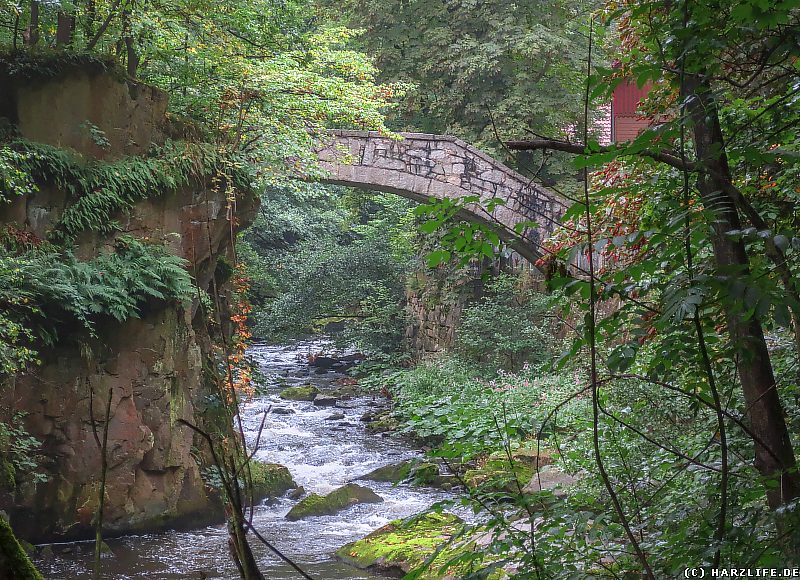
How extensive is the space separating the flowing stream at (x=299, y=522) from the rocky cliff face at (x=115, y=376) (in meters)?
0.39

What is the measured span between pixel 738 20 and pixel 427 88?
1390 cm

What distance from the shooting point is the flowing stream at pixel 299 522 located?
22.9 feet

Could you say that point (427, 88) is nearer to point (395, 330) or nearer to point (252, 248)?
point (395, 330)

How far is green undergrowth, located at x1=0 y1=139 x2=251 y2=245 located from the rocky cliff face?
0.36ft

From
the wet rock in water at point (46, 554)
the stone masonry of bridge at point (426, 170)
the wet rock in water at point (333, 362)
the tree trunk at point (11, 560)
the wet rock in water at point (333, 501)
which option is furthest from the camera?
the wet rock in water at point (333, 362)

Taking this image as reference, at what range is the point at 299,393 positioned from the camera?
49.7 ft

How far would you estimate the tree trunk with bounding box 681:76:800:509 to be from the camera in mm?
1923

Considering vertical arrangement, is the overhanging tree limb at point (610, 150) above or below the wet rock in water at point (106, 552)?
above

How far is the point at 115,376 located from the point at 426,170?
22.1ft

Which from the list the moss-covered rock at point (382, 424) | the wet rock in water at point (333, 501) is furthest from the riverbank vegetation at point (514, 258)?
the wet rock in water at point (333, 501)

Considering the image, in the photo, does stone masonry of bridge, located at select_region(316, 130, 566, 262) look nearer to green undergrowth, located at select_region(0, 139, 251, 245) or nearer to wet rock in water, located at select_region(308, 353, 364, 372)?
green undergrowth, located at select_region(0, 139, 251, 245)

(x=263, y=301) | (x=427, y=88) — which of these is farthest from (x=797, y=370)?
(x=263, y=301)

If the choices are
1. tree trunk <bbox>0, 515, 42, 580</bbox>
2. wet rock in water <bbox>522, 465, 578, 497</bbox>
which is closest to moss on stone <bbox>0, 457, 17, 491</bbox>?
wet rock in water <bbox>522, 465, 578, 497</bbox>

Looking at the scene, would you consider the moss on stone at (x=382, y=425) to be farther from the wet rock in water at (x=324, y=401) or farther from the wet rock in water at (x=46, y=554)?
the wet rock in water at (x=46, y=554)
